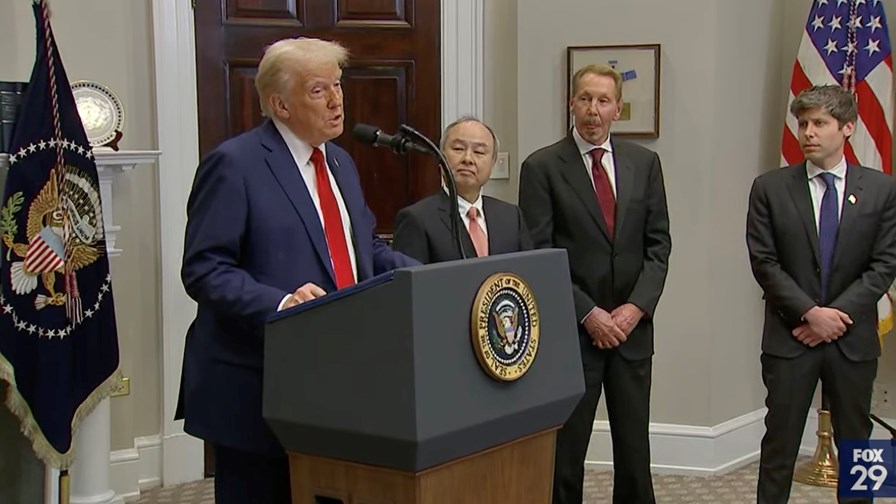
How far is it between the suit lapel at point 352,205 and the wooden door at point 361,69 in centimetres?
192

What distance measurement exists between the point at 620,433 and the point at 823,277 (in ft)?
2.54

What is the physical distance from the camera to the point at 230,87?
3.92 m

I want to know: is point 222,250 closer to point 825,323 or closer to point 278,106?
point 278,106

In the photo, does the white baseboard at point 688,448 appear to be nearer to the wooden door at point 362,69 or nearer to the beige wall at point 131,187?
the wooden door at point 362,69

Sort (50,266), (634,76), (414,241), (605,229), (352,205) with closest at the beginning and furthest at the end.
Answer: (352,205)
(414,241)
(50,266)
(605,229)
(634,76)

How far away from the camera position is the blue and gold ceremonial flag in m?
2.90

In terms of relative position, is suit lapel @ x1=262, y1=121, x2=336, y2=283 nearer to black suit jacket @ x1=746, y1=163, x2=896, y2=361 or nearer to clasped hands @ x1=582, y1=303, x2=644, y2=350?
clasped hands @ x1=582, y1=303, x2=644, y2=350

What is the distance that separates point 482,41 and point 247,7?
0.96 metres

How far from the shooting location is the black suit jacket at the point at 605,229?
121 inches

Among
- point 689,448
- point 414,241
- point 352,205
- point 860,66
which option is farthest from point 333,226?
point 860,66

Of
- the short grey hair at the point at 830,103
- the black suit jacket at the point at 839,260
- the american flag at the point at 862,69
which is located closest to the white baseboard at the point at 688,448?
the american flag at the point at 862,69

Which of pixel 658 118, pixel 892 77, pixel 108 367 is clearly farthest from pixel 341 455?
pixel 892 77

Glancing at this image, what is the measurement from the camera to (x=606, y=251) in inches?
121

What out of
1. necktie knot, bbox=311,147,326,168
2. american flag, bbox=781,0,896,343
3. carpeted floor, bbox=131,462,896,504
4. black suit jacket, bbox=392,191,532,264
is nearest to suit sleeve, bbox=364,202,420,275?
necktie knot, bbox=311,147,326,168
